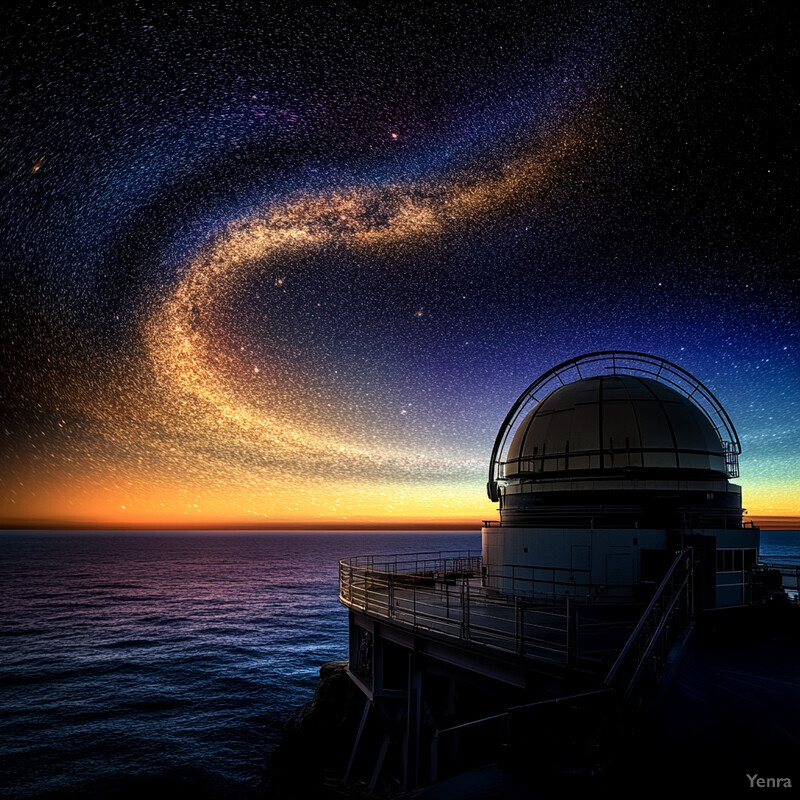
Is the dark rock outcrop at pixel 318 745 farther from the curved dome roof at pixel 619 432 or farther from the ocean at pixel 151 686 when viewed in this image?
the curved dome roof at pixel 619 432

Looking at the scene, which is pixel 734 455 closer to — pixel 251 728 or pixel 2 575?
pixel 251 728

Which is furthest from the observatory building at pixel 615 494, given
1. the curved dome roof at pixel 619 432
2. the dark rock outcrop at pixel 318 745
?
the dark rock outcrop at pixel 318 745

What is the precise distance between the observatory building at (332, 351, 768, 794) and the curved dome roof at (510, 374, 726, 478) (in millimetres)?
54

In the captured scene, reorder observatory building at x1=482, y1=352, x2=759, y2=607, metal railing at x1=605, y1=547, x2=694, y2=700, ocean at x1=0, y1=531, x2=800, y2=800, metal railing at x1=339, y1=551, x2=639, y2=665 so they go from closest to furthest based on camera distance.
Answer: metal railing at x1=605, y1=547, x2=694, y2=700 → metal railing at x1=339, y1=551, x2=639, y2=665 → observatory building at x1=482, y1=352, x2=759, y2=607 → ocean at x1=0, y1=531, x2=800, y2=800

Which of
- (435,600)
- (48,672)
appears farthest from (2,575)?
(435,600)

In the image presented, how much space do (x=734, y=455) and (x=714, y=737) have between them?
719 inches

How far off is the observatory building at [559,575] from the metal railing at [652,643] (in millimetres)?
141

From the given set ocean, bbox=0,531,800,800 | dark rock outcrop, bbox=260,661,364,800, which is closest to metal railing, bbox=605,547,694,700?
ocean, bbox=0,531,800,800

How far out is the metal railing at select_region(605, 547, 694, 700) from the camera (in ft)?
22.8

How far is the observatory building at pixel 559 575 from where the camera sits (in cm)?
1112

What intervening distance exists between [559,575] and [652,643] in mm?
10366

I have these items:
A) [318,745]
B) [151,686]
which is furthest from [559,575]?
[151,686]

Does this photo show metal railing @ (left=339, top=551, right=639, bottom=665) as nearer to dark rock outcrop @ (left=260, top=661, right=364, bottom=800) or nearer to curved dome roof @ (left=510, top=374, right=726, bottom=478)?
→ curved dome roof @ (left=510, top=374, right=726, bottom=478)

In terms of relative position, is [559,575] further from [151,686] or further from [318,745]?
[151,686]
